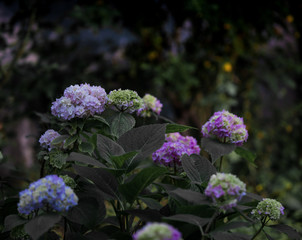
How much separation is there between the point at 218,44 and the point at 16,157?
2828 mm

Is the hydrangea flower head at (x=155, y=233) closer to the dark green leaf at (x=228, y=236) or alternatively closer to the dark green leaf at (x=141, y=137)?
the dark green leaf at (x=228, y=236)

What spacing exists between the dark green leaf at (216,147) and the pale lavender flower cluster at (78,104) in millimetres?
365

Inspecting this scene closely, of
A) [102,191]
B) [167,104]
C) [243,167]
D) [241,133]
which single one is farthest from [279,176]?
[102,191]

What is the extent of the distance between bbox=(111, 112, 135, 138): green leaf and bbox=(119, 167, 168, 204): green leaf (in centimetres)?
26

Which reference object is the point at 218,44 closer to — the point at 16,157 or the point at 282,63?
the point at 282,63

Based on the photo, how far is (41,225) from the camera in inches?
30.8

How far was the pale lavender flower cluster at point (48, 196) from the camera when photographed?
799mm

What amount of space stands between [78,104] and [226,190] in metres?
0.53

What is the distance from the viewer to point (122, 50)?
4.05 metres

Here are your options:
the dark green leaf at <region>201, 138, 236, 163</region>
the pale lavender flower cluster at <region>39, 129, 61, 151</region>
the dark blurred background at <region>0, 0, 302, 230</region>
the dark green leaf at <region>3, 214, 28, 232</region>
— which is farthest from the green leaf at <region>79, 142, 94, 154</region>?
the dark blurred background at <region>0, 0, 302, 230</region>

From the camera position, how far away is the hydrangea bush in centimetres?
82

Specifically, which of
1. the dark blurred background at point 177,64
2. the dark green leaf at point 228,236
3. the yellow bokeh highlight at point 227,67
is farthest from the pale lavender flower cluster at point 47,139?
the yellow bokeh highlight at point 227,67

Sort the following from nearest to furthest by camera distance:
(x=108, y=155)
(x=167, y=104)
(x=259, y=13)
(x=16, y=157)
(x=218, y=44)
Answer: (x=108, y=155)
(x=259, y=13)
(x=218, y=44)
(x=167, y=104)
(x=16, y=157)

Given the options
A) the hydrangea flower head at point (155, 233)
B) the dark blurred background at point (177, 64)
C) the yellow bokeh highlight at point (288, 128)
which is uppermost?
the hydrangea flower head at point (155, 233)
